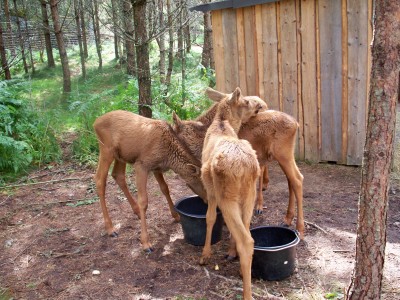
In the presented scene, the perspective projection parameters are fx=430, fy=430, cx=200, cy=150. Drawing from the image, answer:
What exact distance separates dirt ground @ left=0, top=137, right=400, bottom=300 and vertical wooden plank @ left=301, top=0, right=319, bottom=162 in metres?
0.68

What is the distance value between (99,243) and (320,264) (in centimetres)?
289

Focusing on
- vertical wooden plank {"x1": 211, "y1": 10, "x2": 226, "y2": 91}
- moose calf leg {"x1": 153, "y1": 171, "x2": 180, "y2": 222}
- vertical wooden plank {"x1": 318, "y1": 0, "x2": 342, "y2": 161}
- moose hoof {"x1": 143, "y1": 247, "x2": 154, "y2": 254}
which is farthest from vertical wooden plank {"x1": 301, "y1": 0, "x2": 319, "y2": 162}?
moose hoof {"x1": 143, "y1": 247, "x2": 154, "y2": 254}

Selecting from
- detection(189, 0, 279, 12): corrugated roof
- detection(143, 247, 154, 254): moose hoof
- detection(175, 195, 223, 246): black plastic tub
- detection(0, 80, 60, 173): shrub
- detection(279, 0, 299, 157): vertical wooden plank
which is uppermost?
detection(189, 0, 279, 12): corrugated roof

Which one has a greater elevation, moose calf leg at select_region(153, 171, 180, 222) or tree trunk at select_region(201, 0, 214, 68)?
tree trunk at select_region(201, 0, 214, 68)

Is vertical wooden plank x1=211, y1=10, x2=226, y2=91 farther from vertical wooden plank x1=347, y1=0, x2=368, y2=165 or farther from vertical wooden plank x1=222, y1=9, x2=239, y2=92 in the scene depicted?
vertical wooden plank x1=347, y1=0, x2=368, y2=165

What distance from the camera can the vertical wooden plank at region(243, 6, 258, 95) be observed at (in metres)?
8.75

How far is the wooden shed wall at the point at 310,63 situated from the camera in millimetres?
7660

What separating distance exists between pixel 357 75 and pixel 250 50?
2.29 metres

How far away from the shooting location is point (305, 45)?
26.8ft

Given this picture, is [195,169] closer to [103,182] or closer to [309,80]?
[103,182]

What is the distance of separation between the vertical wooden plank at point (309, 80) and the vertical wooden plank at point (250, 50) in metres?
1.07

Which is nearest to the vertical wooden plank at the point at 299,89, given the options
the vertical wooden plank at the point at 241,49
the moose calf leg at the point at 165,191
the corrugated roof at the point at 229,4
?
the corrugated roof at the point at 229,4

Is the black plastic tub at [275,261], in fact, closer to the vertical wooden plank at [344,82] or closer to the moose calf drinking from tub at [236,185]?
the moose calf drinking from tub at [236,185]

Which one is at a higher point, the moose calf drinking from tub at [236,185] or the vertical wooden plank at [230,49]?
the vertical wooden plank at [230,49]
